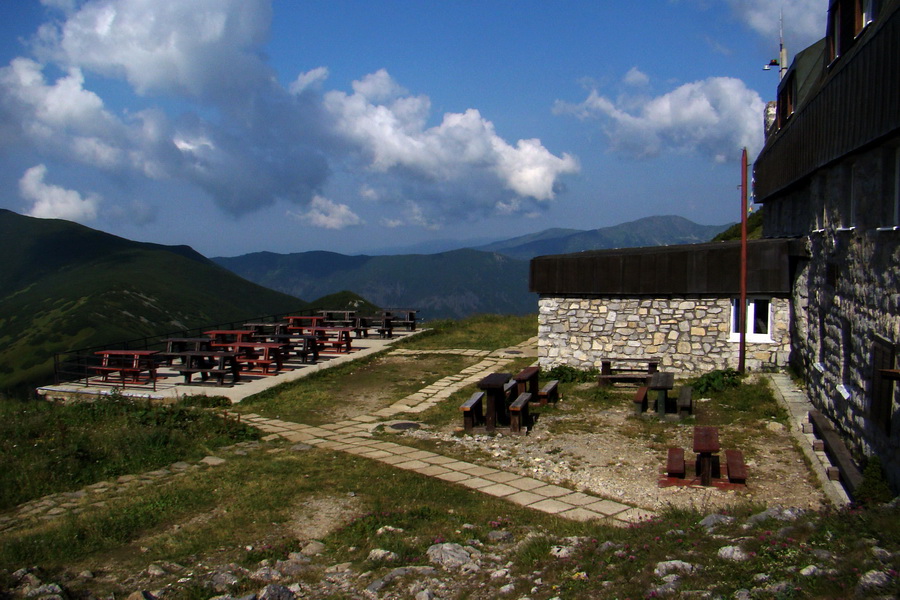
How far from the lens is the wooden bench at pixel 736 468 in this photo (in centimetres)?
769

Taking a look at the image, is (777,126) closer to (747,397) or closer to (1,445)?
(747,397)

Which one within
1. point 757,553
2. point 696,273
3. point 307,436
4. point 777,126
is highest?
point 777,126

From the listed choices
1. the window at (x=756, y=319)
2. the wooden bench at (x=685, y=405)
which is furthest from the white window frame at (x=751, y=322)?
the wooden bench at (x=685, y=405)

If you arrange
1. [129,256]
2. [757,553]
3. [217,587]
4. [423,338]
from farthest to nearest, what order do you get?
[129,256], [423,338], [217,587], [757,553]

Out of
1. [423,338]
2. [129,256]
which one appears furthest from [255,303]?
[423,338]

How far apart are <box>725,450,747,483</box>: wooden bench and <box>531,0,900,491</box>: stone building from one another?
1.36 metres

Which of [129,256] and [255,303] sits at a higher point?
[129,256]

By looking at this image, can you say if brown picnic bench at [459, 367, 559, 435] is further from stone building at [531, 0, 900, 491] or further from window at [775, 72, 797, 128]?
window at [775, 72, 797, 128]

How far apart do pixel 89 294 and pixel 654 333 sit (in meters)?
43.4

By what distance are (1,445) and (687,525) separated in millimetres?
9271

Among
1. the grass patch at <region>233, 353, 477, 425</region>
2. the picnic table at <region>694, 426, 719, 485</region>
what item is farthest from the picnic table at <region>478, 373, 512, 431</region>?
the picnic table at <region>694, 426, 719, 485</region>

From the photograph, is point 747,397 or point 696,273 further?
point 696,273

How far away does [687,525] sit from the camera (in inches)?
223

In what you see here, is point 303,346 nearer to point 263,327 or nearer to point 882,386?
point 263,327
